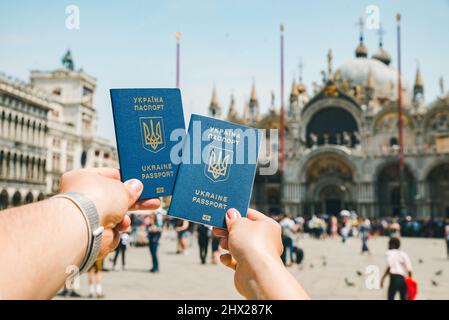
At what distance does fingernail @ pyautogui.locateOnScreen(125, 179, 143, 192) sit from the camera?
2075 mm

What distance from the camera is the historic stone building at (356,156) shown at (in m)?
39.3

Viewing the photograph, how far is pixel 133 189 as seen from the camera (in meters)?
2.06

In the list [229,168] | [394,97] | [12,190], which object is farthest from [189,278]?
[394,97]

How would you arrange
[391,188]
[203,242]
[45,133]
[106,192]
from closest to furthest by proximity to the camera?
→ [106,192]
[203,242]
[45,133]
[391,188]

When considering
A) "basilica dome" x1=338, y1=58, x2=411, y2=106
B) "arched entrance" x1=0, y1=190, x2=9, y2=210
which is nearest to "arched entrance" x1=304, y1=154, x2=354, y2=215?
"basilica dome" x1=338, y1=58, x2=411, y2=106

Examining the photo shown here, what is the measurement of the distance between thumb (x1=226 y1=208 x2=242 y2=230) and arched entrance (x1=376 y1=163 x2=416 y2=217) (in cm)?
4029

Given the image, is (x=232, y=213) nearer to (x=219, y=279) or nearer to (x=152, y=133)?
(x=152, y=133)

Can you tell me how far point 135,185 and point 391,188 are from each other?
4131 centimetres

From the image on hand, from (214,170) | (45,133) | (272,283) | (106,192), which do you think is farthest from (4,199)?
(272,283)

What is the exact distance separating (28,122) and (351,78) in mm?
33934

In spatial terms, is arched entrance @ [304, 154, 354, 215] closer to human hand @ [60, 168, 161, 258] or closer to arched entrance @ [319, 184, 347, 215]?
arched entrance @ [319, 184, 347, 215]

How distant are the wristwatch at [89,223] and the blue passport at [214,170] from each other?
0.70 meters

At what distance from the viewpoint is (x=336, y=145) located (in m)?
43.2

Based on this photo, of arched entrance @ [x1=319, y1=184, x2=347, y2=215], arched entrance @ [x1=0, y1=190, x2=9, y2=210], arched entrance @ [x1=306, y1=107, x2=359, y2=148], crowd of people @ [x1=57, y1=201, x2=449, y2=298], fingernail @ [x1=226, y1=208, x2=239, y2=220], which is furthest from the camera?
arched entrance @ [x1=306, y1=107, x2=359, y2=148]
